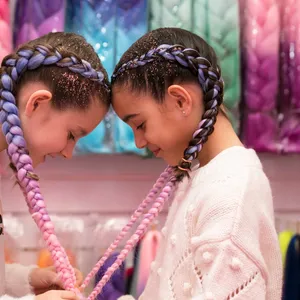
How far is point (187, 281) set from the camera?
0.88m

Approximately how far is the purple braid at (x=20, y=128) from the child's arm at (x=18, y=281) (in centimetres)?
21

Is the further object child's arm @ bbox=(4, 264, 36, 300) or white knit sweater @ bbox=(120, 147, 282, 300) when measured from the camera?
child's arm @ bbox=(4, 264, 36, 300)

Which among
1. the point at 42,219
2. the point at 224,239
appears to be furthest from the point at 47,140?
the point at 224,239

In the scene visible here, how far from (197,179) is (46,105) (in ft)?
0.93

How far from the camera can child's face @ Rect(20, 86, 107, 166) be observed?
92 centimetres

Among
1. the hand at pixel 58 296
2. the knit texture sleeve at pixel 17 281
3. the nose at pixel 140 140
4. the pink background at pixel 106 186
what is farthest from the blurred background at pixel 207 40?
the hand at pixel 58 296

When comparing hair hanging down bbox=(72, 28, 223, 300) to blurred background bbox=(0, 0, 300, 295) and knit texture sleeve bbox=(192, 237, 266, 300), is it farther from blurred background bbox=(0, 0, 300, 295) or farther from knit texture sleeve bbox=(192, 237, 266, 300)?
blurred background bbox=(0, 0, 300, 295)

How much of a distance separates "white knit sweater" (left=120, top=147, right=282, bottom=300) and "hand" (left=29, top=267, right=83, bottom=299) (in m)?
0.20

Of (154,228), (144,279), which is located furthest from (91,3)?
(144,279)

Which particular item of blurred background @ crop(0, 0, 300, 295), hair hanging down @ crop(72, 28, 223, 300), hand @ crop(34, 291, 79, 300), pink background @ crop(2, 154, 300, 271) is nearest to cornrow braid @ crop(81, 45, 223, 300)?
hair hanging down @ crop(72, 28, 223, 300)

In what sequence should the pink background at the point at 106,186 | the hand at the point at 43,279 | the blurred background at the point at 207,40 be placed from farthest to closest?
the pink background at the point at 106,186 → the blurred background at the point at 207,40 → the hand at the point at 43,279

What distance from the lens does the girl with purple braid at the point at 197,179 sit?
822 millimetres

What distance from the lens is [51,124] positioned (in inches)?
36.6

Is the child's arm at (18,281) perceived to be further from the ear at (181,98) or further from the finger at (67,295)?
the ear at (181,98)
